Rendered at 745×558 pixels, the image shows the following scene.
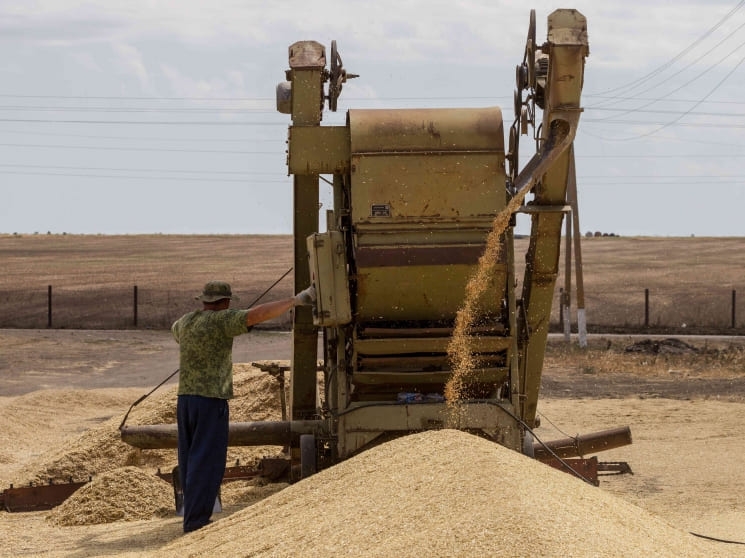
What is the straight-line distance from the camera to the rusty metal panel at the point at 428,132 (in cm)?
1071

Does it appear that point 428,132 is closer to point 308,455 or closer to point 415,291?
point 415,291

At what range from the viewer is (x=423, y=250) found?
10617 mm

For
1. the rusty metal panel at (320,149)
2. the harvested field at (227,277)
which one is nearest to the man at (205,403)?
the rusty metal panel at (320,149)

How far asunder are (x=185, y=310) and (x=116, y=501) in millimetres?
30269

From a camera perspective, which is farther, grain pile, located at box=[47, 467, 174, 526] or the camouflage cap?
grain pile, located at box=[47, 467, 174, 526]

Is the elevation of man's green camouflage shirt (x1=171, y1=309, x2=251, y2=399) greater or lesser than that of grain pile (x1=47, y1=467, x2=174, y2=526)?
greater

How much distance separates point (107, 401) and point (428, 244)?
36.9 feet

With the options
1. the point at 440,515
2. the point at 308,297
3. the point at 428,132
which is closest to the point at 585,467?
the point at 308,297

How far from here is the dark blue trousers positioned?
9.92 m

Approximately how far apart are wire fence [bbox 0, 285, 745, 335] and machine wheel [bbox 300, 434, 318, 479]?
23.4 metres

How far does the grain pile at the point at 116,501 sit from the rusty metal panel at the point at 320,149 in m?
3.12

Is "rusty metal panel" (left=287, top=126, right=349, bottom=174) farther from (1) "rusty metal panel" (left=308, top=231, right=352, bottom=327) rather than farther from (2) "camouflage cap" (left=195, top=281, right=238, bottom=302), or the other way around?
(2) "camouflage cap" (left=195, top=281, right=238, bottom=302)

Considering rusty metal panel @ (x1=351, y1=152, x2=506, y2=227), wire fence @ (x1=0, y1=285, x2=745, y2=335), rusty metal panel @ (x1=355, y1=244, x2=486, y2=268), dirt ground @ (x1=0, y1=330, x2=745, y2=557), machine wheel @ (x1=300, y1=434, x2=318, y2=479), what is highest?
rusty metal panel @ (x1=351, y1=152, x2=506, y2=227)

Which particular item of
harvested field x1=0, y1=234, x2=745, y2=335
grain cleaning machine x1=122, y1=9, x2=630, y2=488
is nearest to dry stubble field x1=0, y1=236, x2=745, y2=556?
grain cleaning machine x1=122, y1=9, x2=630, y2=488
